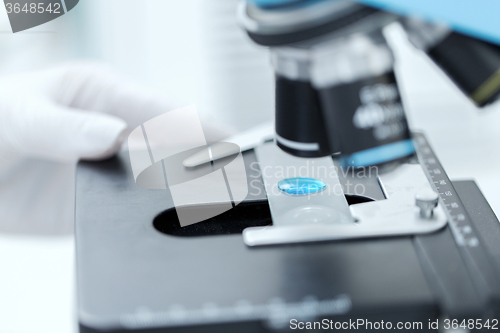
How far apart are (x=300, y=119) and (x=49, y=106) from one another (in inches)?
26.5

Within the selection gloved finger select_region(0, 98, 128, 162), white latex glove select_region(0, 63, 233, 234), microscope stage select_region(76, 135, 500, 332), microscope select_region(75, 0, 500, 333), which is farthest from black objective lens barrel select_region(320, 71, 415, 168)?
white latex glove select_region(0, 63, 233, 234)

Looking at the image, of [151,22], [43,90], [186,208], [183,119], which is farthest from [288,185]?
[151,22]

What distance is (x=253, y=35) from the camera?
1.57 feet

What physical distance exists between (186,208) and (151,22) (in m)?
1.05

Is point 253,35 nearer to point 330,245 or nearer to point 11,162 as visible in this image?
point 330,245

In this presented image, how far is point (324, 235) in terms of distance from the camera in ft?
1.97

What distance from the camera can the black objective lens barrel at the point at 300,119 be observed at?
0.50m

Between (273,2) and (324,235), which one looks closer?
(273,2)

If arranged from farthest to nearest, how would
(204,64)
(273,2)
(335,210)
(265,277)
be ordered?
(204,64)
(335,210)
(265,277)
(273,2)

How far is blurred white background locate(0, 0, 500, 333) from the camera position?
1397 mm

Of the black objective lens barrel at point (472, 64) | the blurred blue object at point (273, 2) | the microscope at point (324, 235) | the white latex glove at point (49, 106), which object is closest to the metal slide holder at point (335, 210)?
the microscope at point (324, 235)

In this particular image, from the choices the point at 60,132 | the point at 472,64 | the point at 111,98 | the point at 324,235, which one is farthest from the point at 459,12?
the point at 111,98

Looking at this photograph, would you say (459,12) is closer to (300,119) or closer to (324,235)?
(300,119)

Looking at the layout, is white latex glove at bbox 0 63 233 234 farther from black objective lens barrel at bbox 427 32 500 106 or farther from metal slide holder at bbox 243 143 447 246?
black objective lens barrel at bbox 427 32 500 106
